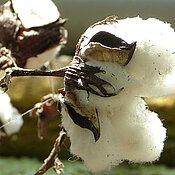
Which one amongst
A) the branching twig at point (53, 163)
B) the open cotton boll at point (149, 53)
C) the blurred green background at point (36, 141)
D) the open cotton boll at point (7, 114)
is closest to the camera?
the open cotton boll at point (149, 53)

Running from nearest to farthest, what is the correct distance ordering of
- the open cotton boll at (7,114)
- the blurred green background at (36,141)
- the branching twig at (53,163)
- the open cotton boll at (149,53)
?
1. the open cotton boll at (149,53)
2. the branching twig at (53,163)
3. the open cotton boll at (7,114)
4. the blurred green background at (36,141)

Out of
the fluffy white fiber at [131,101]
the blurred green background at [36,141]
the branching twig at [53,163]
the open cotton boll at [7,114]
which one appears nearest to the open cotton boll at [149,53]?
the fluffy white fiber at [131,101]

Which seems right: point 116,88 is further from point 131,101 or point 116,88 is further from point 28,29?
point 28,29

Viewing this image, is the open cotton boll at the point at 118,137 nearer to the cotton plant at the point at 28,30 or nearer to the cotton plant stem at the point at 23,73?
the cotton plant stem at the point at 23,73

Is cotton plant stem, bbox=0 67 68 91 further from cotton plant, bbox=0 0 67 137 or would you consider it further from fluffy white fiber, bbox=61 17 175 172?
cotton plant, bbox=0 0 67 137

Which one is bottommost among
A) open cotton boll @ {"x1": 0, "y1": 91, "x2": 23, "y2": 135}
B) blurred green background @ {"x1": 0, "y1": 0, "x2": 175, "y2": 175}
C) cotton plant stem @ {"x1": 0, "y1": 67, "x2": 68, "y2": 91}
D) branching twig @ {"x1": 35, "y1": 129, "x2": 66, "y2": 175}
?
blurred green background @ {"x1": 0, "y1": 0, "x2": 175, "y2": 175}

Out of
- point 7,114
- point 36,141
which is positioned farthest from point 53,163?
point 36,141

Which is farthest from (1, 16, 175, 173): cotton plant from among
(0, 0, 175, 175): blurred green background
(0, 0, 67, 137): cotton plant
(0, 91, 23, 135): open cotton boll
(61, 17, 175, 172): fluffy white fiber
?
(0, 0, 175, 175): blurred green background
